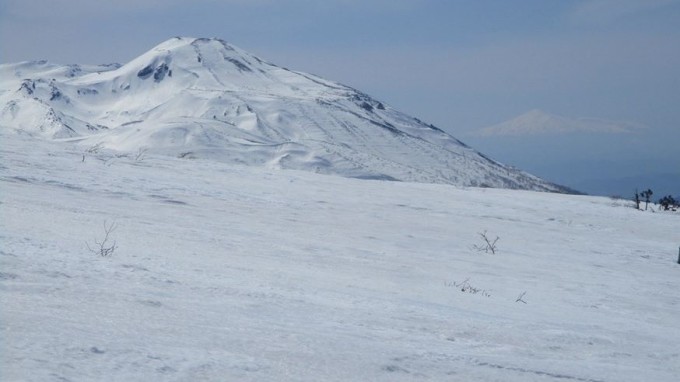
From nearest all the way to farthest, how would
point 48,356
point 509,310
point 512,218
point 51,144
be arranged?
point 48,356, point 509,310, point 512,218, point 51,144

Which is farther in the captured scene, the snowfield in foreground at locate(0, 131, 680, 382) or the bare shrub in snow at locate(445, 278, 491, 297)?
the bare shrub in snow at locate(445, 278, 491, 297)

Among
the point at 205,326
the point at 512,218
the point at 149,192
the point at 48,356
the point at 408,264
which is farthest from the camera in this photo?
the point at 512,218

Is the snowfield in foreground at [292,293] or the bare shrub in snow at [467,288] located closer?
the snowfield in foreground at [292,293]

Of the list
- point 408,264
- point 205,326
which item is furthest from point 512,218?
point 205,326

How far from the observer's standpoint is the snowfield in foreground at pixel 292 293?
4.96m

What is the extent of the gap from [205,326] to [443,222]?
43.9 feet

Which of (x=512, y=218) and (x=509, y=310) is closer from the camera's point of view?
(x=509, y=310)

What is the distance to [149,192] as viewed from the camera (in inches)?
617

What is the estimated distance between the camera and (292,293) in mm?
7406

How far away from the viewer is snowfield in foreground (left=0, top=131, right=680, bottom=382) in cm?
496

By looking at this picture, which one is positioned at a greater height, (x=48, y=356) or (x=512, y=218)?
(x=512, y=218)

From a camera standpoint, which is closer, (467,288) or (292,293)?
(292,293)

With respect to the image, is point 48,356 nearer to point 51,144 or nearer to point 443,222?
point 443,222

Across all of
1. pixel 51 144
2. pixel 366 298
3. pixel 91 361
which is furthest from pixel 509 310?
pixel 51 144
